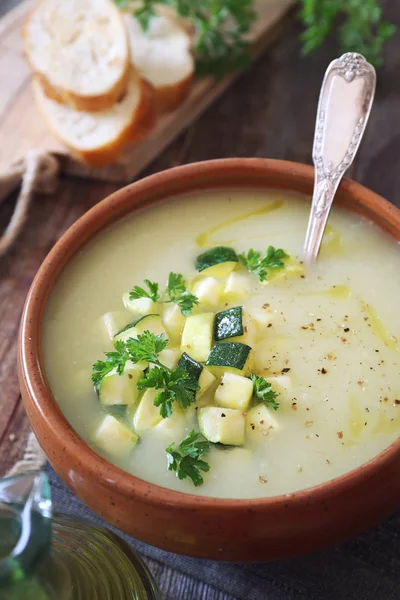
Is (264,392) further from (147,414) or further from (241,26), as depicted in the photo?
(241,26)

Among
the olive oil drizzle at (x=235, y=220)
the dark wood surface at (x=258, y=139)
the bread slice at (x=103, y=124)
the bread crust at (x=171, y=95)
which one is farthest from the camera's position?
the bread crust at (x=171, y=95)

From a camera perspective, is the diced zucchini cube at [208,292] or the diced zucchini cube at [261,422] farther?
the diced zucchini cube at [208,292]

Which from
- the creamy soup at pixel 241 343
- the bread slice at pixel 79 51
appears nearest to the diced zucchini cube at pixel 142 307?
the creamy soup at pixel 241 343

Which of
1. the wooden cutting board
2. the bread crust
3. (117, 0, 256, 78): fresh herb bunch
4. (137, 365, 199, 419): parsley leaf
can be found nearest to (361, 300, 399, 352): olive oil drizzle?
(137, 365, 199, 419): parsley leaf

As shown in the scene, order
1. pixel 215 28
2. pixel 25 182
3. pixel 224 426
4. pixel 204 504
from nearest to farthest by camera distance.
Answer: pixel 204 504 → pixel 224 426 → pixel 25 182 → pixel 215 28

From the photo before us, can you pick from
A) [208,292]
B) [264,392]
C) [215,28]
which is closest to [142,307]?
[208,292]

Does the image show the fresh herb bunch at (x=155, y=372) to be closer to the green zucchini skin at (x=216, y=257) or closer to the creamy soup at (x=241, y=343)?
the creamy soup at (x=241, y=343)

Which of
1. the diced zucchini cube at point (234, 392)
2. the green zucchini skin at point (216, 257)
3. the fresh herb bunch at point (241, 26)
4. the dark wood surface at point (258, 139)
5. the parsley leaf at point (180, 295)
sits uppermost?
the parsley leaf at point (180, 295)

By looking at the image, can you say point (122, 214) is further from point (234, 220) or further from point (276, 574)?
point (276, 574)
